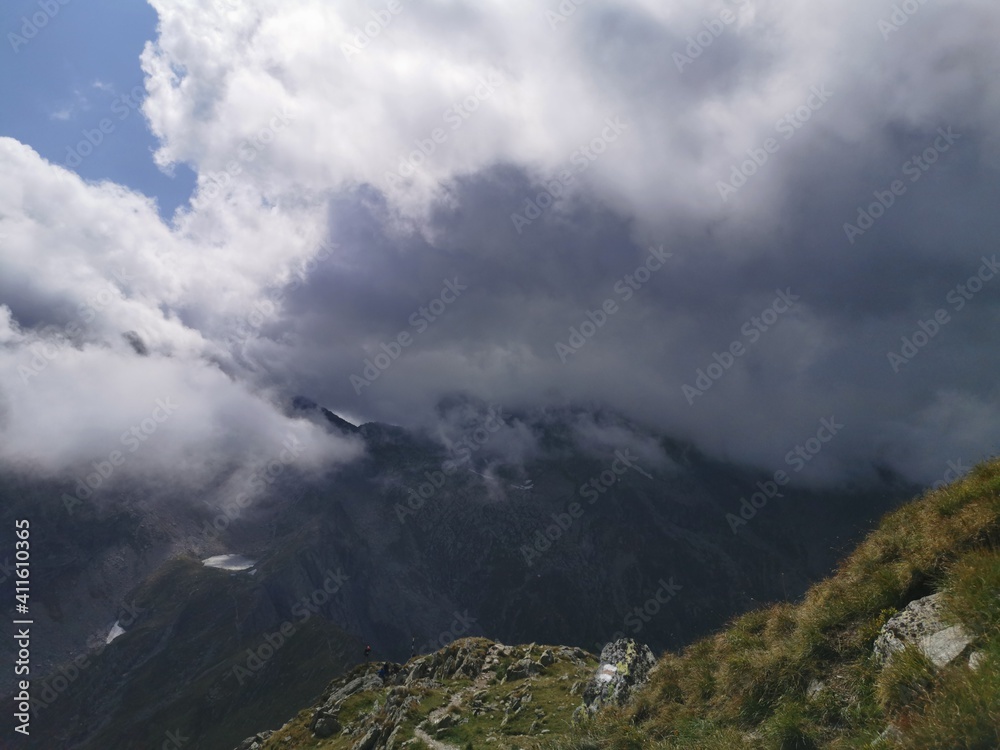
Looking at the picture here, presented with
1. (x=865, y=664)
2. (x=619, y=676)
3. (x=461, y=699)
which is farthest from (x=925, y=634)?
(x=461, y=699)

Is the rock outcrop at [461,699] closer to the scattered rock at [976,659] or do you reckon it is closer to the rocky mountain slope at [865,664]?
the rocky mountain slope at [865,664]

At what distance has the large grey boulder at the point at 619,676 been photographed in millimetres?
22328

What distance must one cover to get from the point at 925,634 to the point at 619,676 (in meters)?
14.6

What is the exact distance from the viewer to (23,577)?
83.6 meters

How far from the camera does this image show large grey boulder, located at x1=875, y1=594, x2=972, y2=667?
34.8 ft

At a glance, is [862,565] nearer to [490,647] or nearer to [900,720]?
[900,720]

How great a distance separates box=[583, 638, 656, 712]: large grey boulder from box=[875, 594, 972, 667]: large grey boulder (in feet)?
34.4

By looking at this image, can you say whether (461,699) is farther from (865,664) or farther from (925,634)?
(925,634)

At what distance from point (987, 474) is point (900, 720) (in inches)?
333

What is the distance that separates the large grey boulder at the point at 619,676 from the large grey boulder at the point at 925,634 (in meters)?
10.5

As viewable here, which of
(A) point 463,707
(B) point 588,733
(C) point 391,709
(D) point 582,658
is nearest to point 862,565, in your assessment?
(B) point 588,733

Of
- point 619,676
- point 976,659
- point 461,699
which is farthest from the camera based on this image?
point 461,699

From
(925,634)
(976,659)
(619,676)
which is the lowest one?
(976,659)

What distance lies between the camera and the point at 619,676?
23.8m
